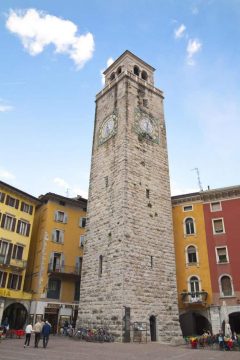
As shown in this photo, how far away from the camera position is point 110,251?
21172mm

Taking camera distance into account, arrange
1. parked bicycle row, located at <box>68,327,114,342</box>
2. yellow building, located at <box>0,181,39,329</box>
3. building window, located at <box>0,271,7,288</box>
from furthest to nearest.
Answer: yellow building, located at <box>0,181,39,329</box> < building window, located at <box>0,271,7,288</box> < parked bicycle row, located at <box>68,327,114,342</box>

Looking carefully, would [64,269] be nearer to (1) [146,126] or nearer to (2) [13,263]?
(2) [13,263]

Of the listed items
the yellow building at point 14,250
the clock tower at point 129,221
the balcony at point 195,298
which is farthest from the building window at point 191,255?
the yellow building at point 14,250

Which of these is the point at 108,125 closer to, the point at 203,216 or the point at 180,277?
the point at 203,216

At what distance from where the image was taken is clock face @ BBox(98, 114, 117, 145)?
2611 centimetres

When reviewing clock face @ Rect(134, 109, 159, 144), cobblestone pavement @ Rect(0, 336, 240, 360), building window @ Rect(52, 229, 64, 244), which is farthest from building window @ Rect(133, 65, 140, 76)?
cobblestone pavement @ Rect(0, 336, 240, 360)

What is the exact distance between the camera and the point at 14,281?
26.1 m

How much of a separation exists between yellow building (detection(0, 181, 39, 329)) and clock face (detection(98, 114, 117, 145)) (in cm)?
849

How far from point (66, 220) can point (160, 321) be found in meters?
13.8

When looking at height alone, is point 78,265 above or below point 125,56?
below

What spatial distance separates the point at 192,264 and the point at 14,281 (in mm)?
14534

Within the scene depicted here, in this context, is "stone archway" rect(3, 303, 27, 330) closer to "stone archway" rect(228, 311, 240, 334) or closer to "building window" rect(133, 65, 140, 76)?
"stone archway" rect(228, 311, 240, 334)

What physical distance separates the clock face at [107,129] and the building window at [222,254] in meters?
12.5

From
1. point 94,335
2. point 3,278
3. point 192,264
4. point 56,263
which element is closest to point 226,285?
point 192,264
